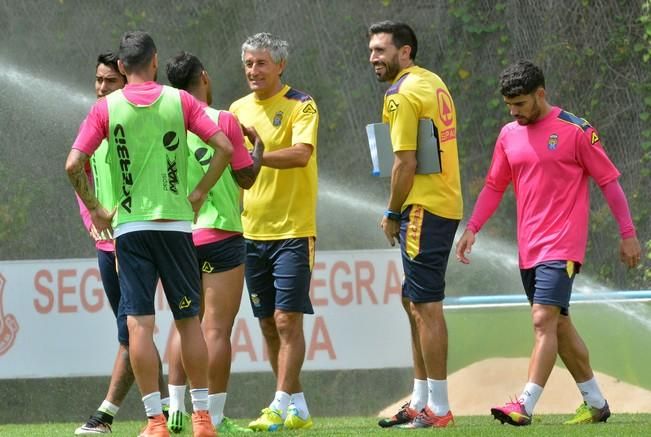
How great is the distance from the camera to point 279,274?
717 cm

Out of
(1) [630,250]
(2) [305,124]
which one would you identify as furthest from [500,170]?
(2) [305,124]

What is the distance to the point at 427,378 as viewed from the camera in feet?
23.3

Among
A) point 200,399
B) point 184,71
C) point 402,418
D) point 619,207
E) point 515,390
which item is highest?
point 184,71

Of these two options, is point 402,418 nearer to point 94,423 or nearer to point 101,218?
point 94,423

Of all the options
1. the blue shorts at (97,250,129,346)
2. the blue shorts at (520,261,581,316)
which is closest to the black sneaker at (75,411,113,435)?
the blue shorts at (97,250,129,346)

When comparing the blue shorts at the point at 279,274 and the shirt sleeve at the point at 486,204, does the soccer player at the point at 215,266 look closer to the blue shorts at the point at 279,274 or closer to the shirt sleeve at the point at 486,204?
the blue shorts at the point at 279,274

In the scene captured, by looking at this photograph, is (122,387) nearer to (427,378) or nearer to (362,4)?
(427,378)

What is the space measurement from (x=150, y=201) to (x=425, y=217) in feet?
5.50

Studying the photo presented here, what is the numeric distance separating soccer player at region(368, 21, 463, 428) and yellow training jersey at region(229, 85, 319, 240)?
1.51ft

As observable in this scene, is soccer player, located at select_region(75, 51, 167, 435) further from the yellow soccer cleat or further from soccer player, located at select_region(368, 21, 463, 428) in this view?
soccer player, located at select_region(368, 21, 463, 428)

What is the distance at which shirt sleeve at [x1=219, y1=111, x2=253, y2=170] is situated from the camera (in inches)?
247

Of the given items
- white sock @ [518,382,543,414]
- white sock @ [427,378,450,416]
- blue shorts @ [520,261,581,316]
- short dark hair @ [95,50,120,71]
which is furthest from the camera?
short dark hair @ [95,50,120,71]

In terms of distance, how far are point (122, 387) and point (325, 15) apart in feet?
14.3

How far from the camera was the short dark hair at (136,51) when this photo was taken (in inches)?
235
